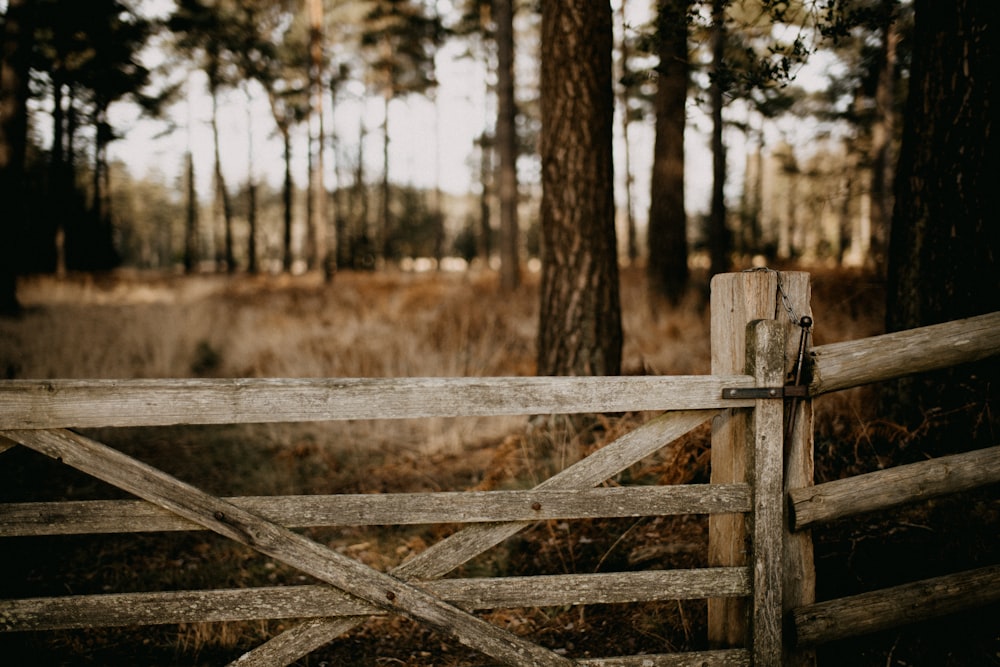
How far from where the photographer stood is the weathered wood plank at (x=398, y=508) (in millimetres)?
2223

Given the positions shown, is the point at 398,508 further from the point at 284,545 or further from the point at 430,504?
the point at 284,545

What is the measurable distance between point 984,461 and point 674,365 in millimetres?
3427

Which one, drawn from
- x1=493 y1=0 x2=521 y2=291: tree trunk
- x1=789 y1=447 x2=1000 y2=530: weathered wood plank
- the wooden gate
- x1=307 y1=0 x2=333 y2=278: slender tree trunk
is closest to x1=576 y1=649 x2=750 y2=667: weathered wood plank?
the wooden gate

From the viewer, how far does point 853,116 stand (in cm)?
1330

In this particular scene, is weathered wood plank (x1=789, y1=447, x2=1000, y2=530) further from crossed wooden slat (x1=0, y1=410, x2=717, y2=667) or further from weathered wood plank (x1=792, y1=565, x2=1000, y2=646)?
crossed wooden slat (x1=0, y1=410, x2=717, y2=667)

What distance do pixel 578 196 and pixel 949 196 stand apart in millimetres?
2322

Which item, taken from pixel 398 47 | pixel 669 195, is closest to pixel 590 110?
pixel 669 195

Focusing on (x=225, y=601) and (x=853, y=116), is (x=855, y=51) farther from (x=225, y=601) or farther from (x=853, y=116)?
(x=225, y=601)

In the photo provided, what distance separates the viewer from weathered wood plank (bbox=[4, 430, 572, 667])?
2.14 meters

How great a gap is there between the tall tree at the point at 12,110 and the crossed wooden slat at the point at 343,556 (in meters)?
9.93

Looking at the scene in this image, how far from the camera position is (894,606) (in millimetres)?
2590

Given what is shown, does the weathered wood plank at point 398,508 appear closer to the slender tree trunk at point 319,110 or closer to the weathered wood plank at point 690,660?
the weathered wood plank at point 690,660

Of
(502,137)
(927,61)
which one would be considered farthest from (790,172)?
(927,61)

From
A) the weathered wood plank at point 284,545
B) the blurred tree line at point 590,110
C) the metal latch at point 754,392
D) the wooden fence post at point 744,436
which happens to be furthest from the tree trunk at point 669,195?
the weathered wood plank at point 284,545
